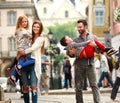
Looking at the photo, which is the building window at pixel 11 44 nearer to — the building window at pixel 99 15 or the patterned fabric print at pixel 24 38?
the building window at pixel 99 15

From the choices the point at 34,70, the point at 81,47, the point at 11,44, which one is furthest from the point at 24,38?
the point at 11,44

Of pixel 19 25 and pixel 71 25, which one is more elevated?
pixel 71 25

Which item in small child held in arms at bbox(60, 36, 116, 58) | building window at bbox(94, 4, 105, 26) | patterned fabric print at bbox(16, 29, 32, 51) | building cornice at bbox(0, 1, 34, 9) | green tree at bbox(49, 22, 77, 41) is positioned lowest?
small child held in arms at bbox(60, 36, 116, 58)

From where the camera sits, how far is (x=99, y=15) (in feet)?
175

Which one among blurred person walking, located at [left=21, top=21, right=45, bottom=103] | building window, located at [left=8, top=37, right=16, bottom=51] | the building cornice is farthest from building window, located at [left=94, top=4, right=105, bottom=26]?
blurred person walking, located at [left=21, top=21, right=45, bottom=103]

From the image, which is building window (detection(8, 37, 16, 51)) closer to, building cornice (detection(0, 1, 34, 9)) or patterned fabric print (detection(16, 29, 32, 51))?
building cornice (detection(0, 1, 34, 9))

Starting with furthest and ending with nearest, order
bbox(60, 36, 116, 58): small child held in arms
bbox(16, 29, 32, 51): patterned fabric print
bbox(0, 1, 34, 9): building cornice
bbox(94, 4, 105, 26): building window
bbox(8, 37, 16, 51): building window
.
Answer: bbox(8, 37, 16, 51): building window < bbox(0, 1, 34, 9): building cornice < bbox(94, 4, 105, 26): building window < bbox(16, 29, 32, 51): patterned fabric print < bbox(60, 36, 116, 58): small child held in arms

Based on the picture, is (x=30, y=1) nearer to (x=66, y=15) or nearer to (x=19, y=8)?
(x=19, y=8)

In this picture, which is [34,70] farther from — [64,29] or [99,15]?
[64,29]

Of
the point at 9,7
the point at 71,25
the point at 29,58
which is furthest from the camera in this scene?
the point at 71,25

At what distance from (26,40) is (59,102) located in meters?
3.99

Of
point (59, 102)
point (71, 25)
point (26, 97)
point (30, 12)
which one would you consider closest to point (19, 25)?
point (26, 97)

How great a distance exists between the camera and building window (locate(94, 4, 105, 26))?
53037 millimetres

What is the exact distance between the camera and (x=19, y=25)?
1170cm
